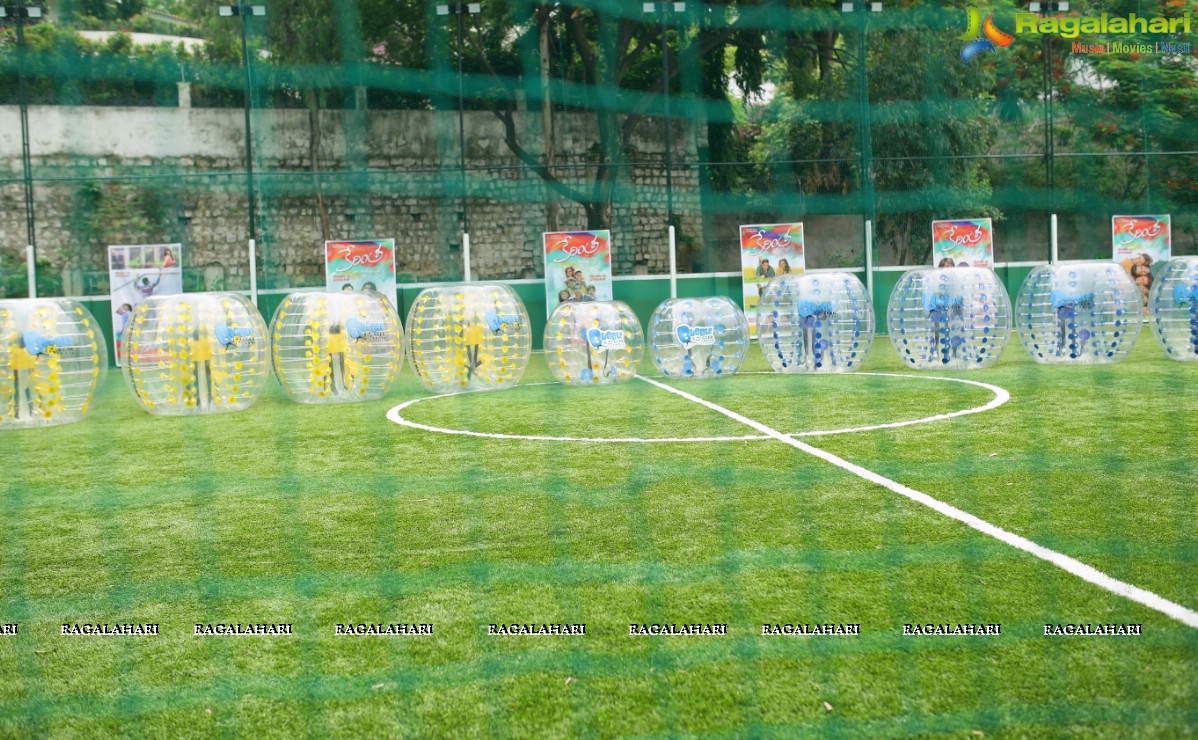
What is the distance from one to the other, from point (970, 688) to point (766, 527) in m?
1.56

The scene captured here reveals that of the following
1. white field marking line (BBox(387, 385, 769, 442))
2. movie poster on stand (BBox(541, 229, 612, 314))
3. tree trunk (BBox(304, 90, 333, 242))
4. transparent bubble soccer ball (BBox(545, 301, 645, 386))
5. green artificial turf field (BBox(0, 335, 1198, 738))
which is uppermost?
tree trunk (BBox(304, 90, 333, 242))

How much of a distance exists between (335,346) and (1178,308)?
257 inches

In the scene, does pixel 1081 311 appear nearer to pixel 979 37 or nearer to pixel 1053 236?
pixel 1053 236

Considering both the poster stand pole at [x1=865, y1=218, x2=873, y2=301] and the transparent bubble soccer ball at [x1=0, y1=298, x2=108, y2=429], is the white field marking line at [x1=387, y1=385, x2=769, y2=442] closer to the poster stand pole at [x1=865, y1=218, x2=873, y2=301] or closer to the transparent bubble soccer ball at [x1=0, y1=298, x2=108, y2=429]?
the transparent bubble soccer ball at [x1=0, y1=298, x2=108, y2=429]

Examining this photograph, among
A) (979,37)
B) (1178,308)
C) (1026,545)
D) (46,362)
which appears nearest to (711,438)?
(1026,545)

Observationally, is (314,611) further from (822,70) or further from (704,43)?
(822,70)

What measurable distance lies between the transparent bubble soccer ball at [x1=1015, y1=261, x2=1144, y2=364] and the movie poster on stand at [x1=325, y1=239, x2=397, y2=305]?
7897mm

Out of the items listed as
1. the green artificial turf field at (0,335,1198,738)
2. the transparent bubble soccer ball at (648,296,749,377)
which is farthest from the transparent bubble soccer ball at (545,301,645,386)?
the green artificial turf field at (0,335,1198,738)

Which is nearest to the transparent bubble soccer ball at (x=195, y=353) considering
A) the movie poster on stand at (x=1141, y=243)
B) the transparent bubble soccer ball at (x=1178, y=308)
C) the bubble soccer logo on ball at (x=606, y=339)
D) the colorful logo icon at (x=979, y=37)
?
the bubble soccer logo on ball at (x=606, y=339)

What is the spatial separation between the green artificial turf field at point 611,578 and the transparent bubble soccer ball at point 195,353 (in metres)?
1.43

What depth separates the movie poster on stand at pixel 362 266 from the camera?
14.4m

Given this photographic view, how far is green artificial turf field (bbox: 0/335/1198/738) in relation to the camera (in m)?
2.62

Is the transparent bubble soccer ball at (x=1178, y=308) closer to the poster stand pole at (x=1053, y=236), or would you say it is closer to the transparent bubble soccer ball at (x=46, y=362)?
the poster stand pole at (x=1053, y=236)

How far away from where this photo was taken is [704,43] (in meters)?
19.5
